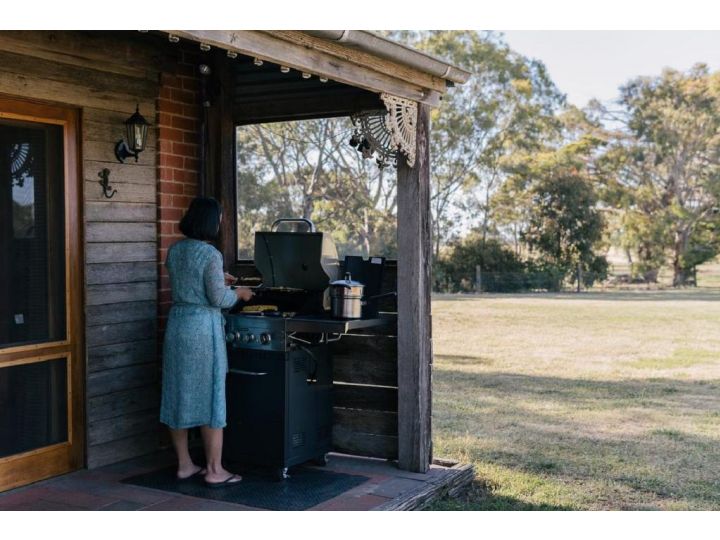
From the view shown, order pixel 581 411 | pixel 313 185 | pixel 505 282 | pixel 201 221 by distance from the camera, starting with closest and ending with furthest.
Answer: pixel 201 221 → pixel 581 411 → pixel 313 185 → pixel 505 282

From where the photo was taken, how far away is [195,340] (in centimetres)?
449

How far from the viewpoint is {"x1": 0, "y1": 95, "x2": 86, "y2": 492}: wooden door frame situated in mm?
4562

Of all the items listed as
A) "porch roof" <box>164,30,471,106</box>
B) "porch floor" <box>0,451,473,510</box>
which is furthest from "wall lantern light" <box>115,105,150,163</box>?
"porch floor" <box>0,451,473,510</box>

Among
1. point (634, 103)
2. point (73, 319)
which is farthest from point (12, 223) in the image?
point (634, 103)

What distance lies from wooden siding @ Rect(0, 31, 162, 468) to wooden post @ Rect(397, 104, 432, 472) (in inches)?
58.8

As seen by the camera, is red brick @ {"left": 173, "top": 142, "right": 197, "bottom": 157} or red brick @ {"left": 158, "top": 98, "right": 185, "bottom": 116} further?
red brick @ {"left": 173, "top": 142, "right": 197, "bottom": 157}

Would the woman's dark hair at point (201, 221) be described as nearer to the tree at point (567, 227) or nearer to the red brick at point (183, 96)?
the red brick at point (183, 96)

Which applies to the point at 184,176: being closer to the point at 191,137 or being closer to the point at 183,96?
the point at 191,137

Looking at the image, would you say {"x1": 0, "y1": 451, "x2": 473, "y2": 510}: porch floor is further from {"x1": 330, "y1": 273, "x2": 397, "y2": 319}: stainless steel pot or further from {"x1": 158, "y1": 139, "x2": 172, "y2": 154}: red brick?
{"x1": 158, "y1": 139, "x2": 172, "y2": 154}: red brick

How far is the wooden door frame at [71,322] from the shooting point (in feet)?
15.0

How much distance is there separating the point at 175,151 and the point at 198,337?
142cm

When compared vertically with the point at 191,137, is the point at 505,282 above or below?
below

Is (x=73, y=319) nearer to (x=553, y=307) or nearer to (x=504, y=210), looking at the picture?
(x=553, y=307)

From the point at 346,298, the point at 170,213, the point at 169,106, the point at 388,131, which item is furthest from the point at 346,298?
the point at 169,106
